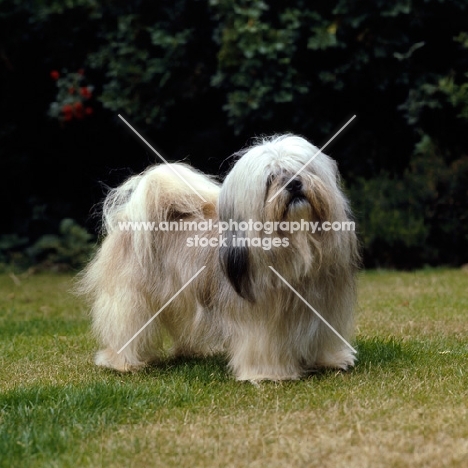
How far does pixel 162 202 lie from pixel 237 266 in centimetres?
88

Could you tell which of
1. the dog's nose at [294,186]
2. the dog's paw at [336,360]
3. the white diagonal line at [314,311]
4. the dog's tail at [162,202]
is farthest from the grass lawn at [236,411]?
the dog's nose at [294,186]

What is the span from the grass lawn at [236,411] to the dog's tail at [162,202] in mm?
858

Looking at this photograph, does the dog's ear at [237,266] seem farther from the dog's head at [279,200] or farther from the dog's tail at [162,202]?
the dog's tail at [162,202]

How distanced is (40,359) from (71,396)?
148 centimetres

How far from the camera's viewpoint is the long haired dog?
163 inches

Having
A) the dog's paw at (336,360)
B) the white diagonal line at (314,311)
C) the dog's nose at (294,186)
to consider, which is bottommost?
the dog's paw at (336,360)

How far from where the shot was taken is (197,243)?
4.74m

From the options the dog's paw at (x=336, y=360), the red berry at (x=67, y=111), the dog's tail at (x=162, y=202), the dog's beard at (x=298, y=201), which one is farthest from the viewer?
the red berry at (x=67, y=111)

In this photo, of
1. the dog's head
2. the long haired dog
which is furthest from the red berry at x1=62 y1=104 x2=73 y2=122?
the dog's head

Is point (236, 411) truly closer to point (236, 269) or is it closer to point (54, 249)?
point (236, 269)

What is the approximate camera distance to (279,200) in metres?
4.04

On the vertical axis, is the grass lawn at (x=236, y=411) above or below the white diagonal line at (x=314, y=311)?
below

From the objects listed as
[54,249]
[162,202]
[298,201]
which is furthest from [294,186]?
[54,249]

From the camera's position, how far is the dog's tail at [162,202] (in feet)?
16.0
